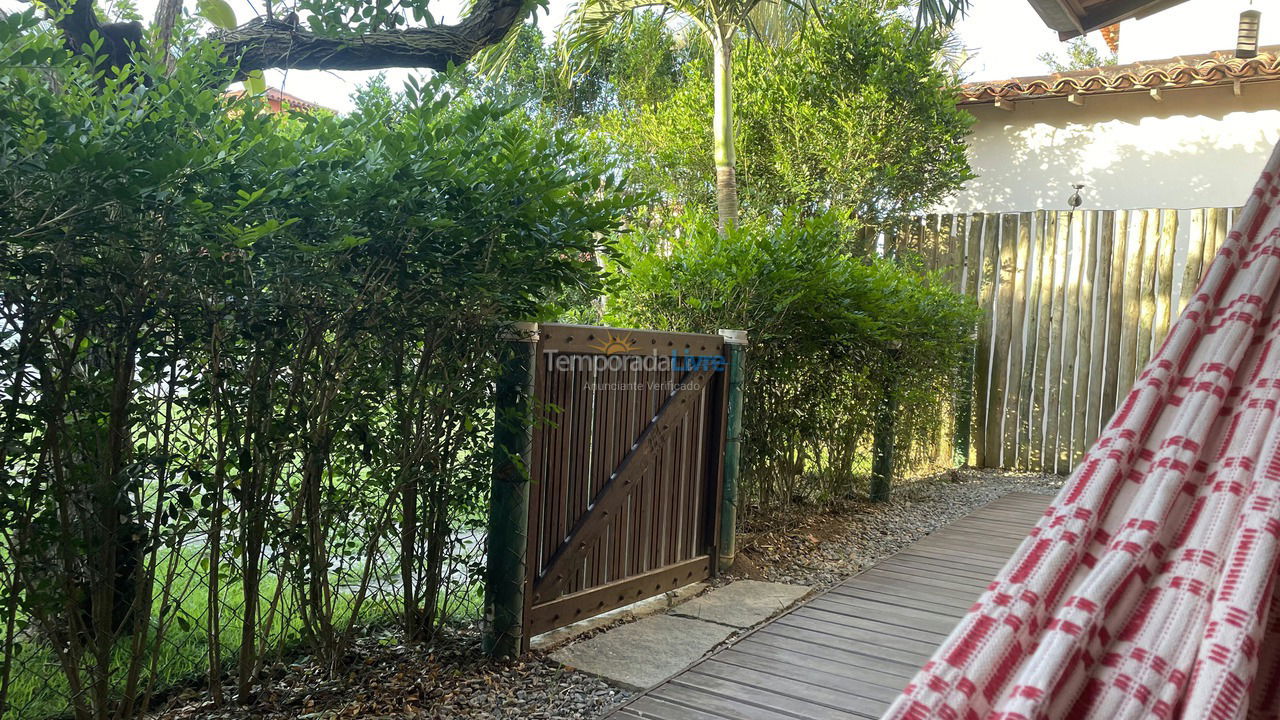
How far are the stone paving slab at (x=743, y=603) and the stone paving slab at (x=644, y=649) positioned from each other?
9cm

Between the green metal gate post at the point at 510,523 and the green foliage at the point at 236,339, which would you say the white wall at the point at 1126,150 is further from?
the green foliage at the point at 236,339

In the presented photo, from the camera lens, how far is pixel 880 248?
8219 millimetres

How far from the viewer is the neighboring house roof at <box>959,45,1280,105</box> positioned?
8.11 metres

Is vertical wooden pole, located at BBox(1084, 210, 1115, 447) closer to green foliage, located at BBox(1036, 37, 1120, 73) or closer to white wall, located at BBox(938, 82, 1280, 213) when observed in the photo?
white wall, located at BBox(938, 82, 1280, 213)

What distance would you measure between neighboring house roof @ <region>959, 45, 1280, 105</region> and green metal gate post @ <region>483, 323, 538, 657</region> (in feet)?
22.1

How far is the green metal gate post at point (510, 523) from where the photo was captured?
114 inches

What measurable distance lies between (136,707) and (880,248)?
280 inches

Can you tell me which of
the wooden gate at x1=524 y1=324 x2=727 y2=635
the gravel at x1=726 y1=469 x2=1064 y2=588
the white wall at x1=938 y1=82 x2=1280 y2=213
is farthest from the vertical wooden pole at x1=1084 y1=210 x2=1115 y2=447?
the wooden gate at x1=524 y1=324 x2=727 y2=635

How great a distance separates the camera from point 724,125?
7.39 m

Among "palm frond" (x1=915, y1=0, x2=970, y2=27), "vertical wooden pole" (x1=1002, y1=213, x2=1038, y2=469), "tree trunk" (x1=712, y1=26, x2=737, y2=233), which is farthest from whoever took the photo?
"vertical wooden pole" (x1=1002, y1=213, x2=1038, y2=469)

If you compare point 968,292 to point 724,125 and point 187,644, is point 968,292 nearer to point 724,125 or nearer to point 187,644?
point 724,125

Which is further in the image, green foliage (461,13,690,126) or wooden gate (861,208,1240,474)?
green foliage (461,13,690,126)

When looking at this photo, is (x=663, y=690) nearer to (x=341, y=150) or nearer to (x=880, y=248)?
(x=341, y=150)

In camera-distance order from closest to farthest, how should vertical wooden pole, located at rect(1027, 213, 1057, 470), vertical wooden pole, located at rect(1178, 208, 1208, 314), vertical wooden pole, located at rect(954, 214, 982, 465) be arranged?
vertical wooden pole, located at rect(1178, 208, 1208, 314) < vertical wooden pole, located at rect(1027, 213, 1057, 470) < vertical wooden pole, located at rect(954, 214, 982, 465)
